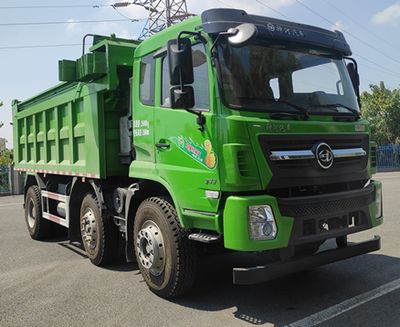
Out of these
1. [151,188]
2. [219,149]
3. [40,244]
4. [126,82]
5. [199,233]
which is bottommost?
[40,244]

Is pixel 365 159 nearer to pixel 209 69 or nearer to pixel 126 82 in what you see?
pixel 209 69

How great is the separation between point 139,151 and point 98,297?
67.3 inches

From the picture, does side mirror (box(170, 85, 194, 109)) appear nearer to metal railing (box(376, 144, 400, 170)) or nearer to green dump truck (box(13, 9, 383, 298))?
green dump truck (box(13, 9, 383, 298))

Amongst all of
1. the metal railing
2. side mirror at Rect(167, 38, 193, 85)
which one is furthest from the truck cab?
the metal railing

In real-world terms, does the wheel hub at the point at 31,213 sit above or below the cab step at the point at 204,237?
below

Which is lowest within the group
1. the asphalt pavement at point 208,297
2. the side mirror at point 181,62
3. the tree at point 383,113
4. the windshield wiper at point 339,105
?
the asphalt pavement at point 208,297

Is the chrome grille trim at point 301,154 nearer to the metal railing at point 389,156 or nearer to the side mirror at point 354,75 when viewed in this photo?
the side mirror at point 354,75

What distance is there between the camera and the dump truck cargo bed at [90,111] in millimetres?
6039

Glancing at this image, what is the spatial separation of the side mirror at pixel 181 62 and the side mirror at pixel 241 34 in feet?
1.29

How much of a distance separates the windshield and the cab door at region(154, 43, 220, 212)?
252mm

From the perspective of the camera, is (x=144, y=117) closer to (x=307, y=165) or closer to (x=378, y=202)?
(x=307, y=165)

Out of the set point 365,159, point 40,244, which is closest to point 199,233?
point 365,159

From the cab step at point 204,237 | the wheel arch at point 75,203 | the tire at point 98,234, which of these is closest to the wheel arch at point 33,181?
the wheel arch at point 75,203

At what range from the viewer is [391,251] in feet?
21.4
